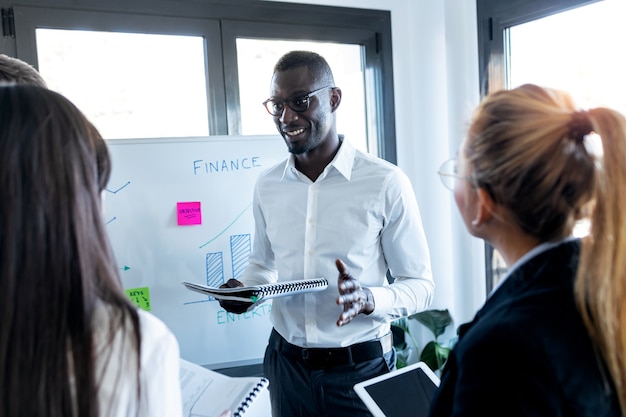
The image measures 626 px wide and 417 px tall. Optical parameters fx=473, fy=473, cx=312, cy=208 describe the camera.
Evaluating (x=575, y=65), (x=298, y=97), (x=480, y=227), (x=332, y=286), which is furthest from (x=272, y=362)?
(x=575, y=65)

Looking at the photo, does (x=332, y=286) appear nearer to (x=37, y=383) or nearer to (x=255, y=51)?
(x=37, y=383)

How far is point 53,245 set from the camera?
600mm

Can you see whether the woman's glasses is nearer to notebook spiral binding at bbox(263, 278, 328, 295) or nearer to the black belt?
notebook spiral binding at bbox(263, 278, 328, 295)

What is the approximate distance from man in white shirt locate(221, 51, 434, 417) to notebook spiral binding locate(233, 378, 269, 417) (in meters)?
0.35

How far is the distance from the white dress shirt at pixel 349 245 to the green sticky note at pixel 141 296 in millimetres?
584

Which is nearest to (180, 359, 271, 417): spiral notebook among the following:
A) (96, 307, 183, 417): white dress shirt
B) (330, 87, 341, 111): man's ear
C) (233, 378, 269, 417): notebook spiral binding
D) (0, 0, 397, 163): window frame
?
(233, 378, 269, 417): notebook spiral binding

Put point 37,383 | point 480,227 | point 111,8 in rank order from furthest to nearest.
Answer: point 111,8
point 480,227
point 37,383

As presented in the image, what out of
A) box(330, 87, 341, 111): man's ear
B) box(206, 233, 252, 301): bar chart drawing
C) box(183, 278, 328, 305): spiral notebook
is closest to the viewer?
box(183, 278, 328, 305): spiral notebook

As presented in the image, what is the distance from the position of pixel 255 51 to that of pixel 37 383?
214cm

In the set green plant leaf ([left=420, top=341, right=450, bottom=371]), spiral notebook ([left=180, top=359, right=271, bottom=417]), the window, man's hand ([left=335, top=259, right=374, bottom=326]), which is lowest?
green plant leaf ([left=420, top=341, right=450, bottom=371])

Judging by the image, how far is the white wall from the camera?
2.55 m

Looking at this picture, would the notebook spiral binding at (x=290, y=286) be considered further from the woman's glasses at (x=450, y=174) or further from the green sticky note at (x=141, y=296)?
the green sticky note at (x=141, y=296)

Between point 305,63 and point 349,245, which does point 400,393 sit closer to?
point 349,245

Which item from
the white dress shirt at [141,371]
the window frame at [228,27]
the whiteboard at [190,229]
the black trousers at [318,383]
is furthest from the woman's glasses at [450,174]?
the window frame at [228,27]
